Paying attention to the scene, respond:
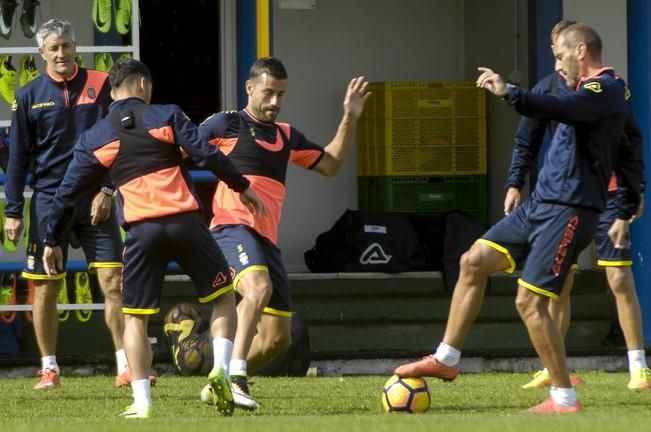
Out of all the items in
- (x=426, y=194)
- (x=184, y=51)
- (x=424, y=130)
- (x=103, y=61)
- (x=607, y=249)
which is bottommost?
(x=607, y=249)

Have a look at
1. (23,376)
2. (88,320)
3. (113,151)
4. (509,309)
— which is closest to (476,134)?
(509,309)

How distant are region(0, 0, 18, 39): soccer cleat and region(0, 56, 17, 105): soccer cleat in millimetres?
242

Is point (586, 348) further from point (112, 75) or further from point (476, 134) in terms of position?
point (112, 75)

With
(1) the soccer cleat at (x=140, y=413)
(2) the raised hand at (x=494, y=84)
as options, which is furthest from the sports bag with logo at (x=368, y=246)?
(2) the raised hand at (x=494, y=84)

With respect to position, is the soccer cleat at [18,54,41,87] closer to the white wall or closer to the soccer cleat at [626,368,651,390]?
the white wall

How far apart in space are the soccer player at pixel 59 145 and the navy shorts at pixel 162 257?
194 centimetres

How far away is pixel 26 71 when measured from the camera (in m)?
12.4

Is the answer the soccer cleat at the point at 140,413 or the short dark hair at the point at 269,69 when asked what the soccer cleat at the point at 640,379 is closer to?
the short dark hair at the point at 269,69

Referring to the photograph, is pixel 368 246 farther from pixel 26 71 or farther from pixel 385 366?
pixel 26 71

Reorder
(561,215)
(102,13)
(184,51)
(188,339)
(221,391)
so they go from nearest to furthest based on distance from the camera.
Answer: (221,391)
(561,215)
(188,339)
(102,13)
(184,51)

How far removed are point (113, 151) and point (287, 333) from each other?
1.65 metres

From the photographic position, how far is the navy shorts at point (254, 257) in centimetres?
916

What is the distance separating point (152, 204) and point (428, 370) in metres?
1.62

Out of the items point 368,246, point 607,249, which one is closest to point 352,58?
point 368,246
